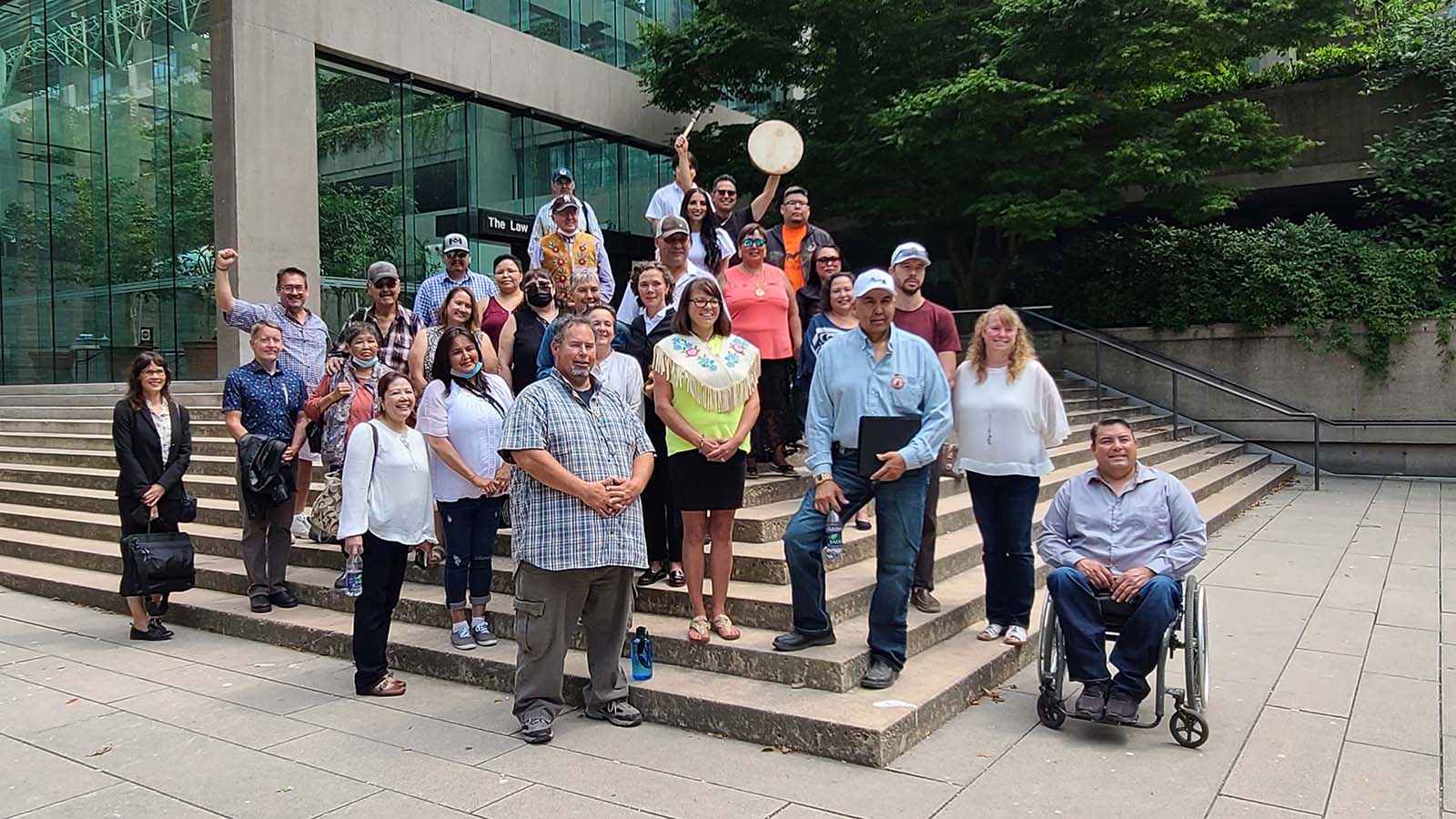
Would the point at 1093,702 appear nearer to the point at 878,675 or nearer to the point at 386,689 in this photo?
the point at 878,675

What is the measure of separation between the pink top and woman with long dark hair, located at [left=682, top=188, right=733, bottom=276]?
56cm

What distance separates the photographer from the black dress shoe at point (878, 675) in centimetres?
441

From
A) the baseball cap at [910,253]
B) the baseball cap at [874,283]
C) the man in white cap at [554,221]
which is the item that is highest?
the man in white cap at [554,221]

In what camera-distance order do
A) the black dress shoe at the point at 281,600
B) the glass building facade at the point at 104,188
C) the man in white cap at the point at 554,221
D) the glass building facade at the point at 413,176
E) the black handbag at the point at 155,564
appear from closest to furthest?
the black handbag at the point at 155,564, the black dress shoe at the point at 281,600, the man in white cap at the point at 554,221, the glass building facade at the point at 413,176, the glass building facade at the point at 104,188

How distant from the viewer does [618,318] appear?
6137 millimetres

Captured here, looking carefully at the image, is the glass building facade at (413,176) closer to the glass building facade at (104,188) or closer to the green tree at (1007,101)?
the glass building facade at (104,188)

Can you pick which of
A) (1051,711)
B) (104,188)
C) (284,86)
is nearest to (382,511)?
(1051,711)

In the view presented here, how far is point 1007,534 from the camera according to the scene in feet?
16.4

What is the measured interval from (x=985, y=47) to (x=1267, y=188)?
6.59 metres

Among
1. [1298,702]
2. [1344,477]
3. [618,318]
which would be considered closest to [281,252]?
[618,318]

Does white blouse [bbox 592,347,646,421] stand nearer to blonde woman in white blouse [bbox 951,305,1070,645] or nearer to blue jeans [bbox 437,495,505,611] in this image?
blue jeans [bbox 437,495,505,611]

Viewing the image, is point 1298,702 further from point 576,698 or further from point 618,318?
point 618,318

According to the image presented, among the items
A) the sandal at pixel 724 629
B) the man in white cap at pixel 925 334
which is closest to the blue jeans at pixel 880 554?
the sandal at pixel 724 629

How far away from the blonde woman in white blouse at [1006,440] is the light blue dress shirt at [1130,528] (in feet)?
1.60
